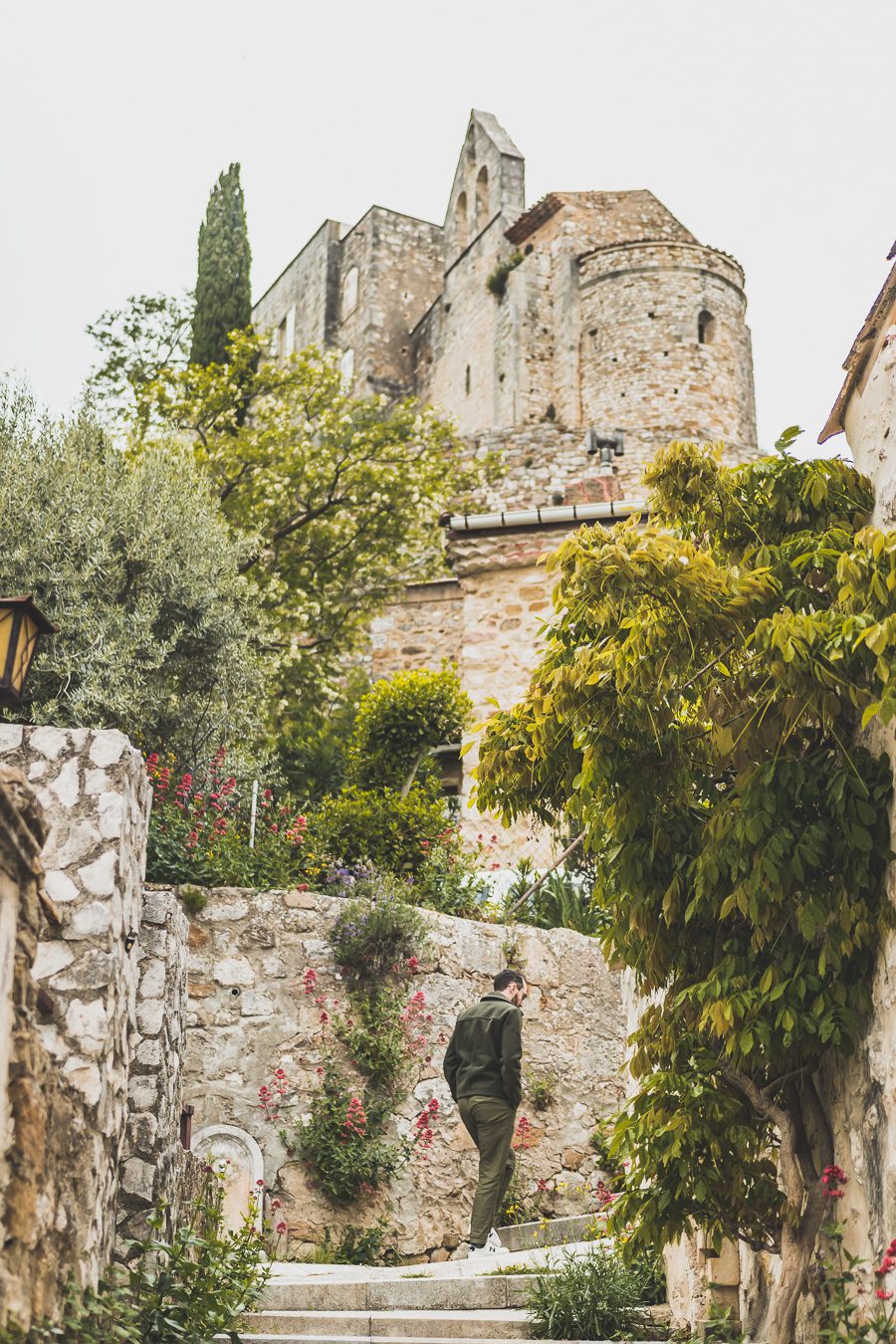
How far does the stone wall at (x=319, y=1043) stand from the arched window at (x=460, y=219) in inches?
1031

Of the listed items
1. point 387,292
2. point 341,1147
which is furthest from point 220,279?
point 341,1147

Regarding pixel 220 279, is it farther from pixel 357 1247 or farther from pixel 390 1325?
pixel 390 1325

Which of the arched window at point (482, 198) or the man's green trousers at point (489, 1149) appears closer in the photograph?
the man's green trousers at point (489, 1149)

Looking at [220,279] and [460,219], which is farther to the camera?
[460,219]

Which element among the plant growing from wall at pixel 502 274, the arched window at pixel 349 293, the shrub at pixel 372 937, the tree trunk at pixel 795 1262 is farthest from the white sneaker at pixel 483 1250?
the arched window at pixel 349 293

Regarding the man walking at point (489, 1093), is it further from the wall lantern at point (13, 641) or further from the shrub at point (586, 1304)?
the wall lantern at point (13, 641)

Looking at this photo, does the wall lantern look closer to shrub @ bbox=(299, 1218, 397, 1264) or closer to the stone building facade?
shrub @ bbox=(299, 1218, 397, 1264)

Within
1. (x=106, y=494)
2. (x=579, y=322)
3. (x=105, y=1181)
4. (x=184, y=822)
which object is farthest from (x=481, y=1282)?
(x=579, y=322)

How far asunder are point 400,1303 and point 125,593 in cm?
577

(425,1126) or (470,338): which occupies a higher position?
(470,338)

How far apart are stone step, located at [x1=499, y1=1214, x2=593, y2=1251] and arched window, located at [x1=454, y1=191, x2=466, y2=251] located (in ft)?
91.5

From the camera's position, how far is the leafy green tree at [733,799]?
14.4 ft

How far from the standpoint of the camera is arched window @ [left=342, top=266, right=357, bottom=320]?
122 feet

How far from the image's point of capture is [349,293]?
37.7 metres
